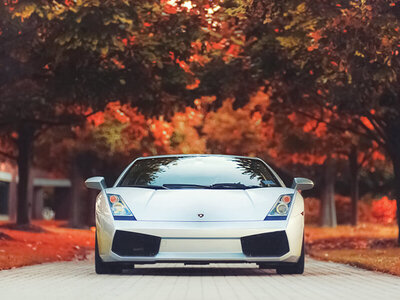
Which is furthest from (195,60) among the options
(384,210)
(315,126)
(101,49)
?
(384,210)

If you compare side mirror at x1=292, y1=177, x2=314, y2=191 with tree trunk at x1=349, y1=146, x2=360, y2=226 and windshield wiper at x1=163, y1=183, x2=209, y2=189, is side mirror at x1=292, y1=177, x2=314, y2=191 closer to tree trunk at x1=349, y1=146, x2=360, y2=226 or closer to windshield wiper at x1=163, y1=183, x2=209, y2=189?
windshield wiper at x1=163, y1=183, x2=209, y2=189

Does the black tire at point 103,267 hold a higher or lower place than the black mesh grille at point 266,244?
lower

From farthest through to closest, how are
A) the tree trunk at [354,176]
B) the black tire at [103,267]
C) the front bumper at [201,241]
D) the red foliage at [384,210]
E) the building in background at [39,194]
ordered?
the building in background at [39,194]
the red foliage at [384,210]
the tree trunk at [354,176]
the black tire at [103,267]
the front bumper at [201,241]

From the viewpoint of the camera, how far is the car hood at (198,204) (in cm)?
1085

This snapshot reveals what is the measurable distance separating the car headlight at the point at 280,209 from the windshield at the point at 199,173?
0.56 m

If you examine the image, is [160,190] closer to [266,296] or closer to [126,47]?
[266,296]

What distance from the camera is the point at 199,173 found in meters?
11.8

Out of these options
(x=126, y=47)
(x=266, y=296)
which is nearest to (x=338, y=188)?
(x=126, y=47)

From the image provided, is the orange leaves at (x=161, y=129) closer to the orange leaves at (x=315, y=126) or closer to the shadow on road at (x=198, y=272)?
the orange leaves at (x=315, y=126)

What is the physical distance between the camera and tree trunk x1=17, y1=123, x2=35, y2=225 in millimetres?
31219

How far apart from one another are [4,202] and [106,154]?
2200cm

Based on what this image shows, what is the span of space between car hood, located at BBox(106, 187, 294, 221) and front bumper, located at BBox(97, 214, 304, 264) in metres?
0.09

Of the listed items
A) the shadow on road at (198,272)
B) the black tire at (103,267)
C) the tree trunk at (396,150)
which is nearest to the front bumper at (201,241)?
the black tire at (103,267)

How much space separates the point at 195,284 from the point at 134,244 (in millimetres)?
1163
